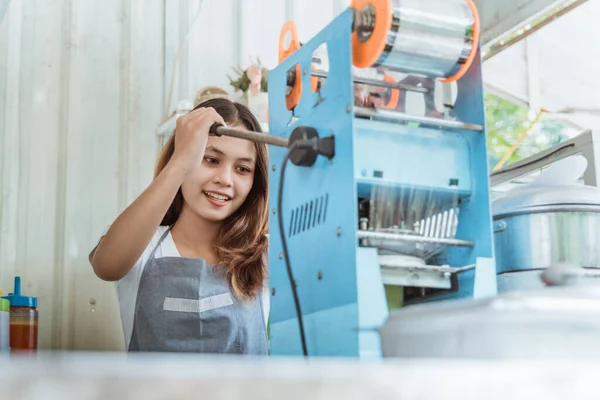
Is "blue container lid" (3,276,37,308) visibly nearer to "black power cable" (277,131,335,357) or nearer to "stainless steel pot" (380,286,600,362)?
"black power cable" (277,131,335,357)

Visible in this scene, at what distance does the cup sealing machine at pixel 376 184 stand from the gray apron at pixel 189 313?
2.17 ft

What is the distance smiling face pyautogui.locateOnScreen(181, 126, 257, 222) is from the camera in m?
1.72

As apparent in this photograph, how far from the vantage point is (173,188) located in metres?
1.47

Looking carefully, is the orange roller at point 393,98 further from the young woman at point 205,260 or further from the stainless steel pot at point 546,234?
the young woman at point 205,260

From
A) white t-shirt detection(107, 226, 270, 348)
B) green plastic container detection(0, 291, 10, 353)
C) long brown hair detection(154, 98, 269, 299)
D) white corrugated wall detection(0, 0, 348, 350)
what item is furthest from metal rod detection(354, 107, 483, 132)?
white corrugated wall detection(0, 0, 348, 350)

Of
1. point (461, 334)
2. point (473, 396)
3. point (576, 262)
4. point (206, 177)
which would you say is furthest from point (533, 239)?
point (206, 177)

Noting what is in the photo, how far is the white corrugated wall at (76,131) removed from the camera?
2.04 m

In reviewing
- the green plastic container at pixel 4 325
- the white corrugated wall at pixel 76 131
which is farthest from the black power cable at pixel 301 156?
the white corrugated wall at pixel 76 131

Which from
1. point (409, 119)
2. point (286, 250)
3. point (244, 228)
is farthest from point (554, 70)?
point (286, 250)

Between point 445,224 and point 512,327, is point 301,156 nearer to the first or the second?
point 445,224

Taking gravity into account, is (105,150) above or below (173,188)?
above

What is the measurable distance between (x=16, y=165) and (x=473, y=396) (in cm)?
186

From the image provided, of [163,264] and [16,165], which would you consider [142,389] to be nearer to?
[163,264]

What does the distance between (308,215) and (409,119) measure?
0.19m
